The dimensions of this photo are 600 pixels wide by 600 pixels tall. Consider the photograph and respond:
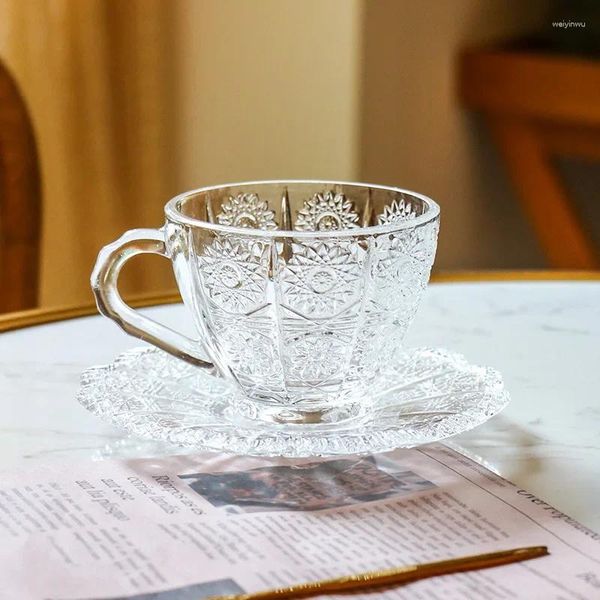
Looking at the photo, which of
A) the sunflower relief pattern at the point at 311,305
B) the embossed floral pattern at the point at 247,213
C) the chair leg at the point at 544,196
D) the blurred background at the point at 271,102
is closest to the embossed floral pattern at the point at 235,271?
the sunflower relief pattern at the point at 311,305

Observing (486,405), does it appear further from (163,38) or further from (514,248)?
(514,248)

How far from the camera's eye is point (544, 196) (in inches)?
94.4

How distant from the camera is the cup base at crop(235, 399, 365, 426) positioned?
2.11 ft

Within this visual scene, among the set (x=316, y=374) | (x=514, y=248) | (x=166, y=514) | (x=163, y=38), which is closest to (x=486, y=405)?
(x=316, y=374)

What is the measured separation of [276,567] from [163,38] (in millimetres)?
1854

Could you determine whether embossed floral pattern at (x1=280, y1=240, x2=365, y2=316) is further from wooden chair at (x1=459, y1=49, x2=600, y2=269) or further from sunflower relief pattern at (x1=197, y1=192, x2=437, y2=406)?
wooden chair at (x1=459, y1=49, x2=600, y2=269)

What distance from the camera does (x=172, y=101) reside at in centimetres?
225

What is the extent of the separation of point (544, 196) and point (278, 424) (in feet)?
6.11

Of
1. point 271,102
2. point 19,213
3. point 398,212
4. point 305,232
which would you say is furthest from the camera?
point 271,102

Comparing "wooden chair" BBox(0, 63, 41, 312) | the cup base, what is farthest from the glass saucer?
"wooden chair" BBox(0, 63, 41, 312)

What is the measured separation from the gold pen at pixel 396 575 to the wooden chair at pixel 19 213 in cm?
84

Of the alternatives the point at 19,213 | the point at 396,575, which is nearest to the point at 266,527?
the point at 396,575

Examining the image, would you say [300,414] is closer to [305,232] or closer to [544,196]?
[305,232]

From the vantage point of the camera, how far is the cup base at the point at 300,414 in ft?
2.11
